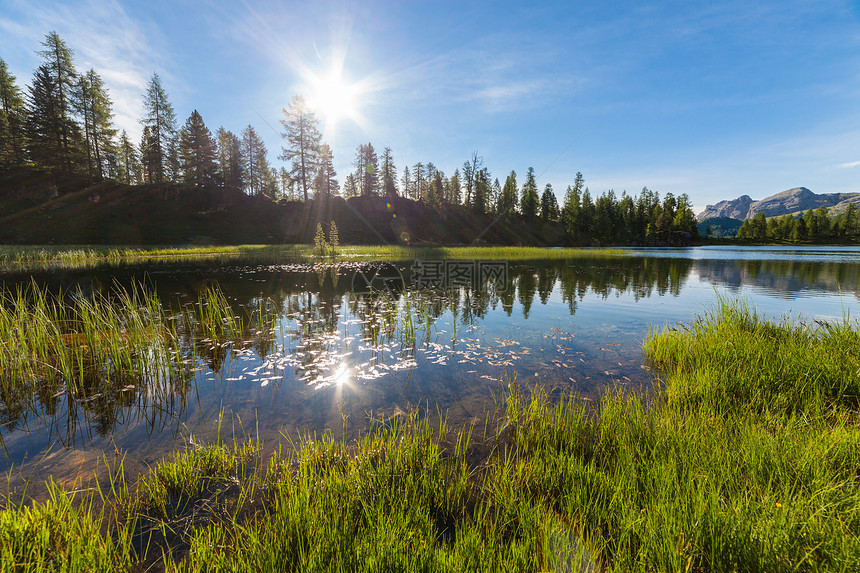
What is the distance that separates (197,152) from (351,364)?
7947cm

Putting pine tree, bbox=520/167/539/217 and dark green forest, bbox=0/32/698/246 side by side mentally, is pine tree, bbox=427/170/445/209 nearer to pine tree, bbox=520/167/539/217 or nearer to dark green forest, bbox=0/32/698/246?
dark green forest, bbox=0/32/698/246

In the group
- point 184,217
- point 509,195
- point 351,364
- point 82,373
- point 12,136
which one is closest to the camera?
point 82,373

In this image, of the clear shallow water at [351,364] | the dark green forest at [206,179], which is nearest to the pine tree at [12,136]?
the dark green forest at [206,179]

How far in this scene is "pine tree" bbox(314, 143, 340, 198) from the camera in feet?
257

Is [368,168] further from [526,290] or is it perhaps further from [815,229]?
[815,229]

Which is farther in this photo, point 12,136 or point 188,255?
point 12,136

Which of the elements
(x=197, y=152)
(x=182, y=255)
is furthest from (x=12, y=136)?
(x=182, y=255)

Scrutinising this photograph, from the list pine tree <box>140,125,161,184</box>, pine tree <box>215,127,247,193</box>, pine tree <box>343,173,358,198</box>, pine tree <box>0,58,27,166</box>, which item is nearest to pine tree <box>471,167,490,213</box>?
pine tree <box>343,173,358,198</box>

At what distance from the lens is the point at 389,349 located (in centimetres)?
910

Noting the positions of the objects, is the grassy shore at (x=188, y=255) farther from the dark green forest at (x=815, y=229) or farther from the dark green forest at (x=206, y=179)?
the dark green forest at (x=815, y=229)

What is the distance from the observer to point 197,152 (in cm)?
6531

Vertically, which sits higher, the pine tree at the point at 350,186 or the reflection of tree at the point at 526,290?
the pine tree at the point at 350,186

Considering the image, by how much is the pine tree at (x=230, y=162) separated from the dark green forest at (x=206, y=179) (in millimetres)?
265

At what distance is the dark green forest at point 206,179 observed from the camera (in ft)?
176
